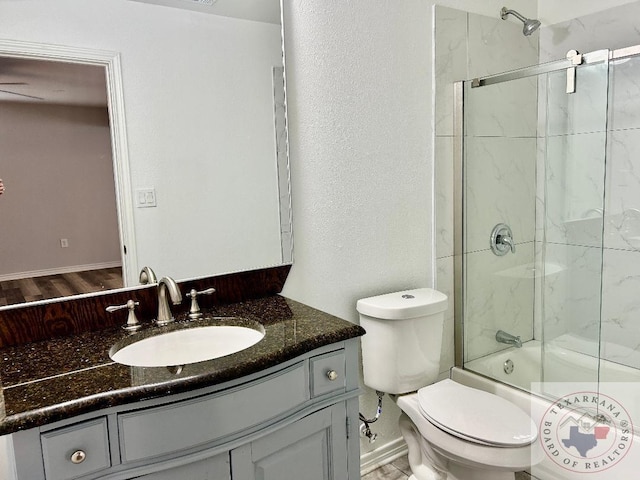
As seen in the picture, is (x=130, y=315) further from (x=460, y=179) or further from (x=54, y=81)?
(x=460, y=179)

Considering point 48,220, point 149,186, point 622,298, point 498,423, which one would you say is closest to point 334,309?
point 498,423

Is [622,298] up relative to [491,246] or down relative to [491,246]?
down

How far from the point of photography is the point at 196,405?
1.13 metres

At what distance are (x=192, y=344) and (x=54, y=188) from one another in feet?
2.02

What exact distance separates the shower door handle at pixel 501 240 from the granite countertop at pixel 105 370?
1218 millimetres

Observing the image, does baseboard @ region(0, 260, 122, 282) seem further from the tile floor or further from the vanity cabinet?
the tile floor

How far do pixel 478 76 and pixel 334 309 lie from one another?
1.36 metres

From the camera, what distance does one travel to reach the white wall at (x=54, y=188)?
1.33 meters

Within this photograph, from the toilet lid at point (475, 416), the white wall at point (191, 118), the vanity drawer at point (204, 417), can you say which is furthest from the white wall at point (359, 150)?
the vanity drawer at point (204, 417)

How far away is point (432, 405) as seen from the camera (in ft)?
5.93

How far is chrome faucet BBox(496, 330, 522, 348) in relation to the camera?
2.45 metres

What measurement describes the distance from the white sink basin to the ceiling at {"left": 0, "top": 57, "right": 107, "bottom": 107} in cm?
74

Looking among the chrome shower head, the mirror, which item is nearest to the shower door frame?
the chrome shower head

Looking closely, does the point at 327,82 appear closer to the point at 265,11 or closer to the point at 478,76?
the point at 265,11
